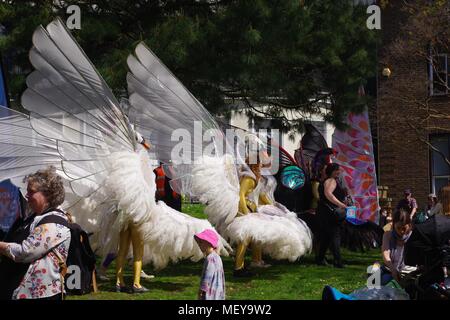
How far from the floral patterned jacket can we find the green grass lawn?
111 inches

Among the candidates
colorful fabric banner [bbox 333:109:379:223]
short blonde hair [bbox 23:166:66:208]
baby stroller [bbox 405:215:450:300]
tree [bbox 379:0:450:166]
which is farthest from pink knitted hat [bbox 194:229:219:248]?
tree [bbox 379:0:450:166]

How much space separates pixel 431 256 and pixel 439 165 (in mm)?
16658

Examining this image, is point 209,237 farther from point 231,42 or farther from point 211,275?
point 231,42

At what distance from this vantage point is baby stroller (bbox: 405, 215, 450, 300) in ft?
17.2

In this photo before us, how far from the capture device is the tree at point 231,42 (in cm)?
952

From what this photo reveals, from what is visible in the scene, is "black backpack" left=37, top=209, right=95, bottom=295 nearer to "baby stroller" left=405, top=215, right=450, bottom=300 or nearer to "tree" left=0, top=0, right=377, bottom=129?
"tree" left=0, top=0, right=377, bottom=129

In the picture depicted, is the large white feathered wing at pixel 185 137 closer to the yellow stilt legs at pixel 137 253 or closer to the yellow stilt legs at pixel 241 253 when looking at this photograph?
the yellow stilt legs at pixel 241 253

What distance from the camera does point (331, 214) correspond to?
396 inches

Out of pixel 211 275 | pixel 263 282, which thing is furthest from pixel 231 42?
pixel 211 275

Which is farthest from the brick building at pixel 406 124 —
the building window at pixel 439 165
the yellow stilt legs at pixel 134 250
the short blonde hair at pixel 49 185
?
the short blonde hair at pixel 49 185

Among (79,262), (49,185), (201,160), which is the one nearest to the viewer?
(49,185)

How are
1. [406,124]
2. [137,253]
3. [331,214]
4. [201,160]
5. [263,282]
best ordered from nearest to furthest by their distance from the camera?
[137,253] < [201,160] < [263,282] < [331,214] < [406,124]

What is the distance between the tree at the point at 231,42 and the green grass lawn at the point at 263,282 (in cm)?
267

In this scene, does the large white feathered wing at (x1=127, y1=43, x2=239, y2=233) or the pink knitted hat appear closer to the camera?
the pink knitted hat
